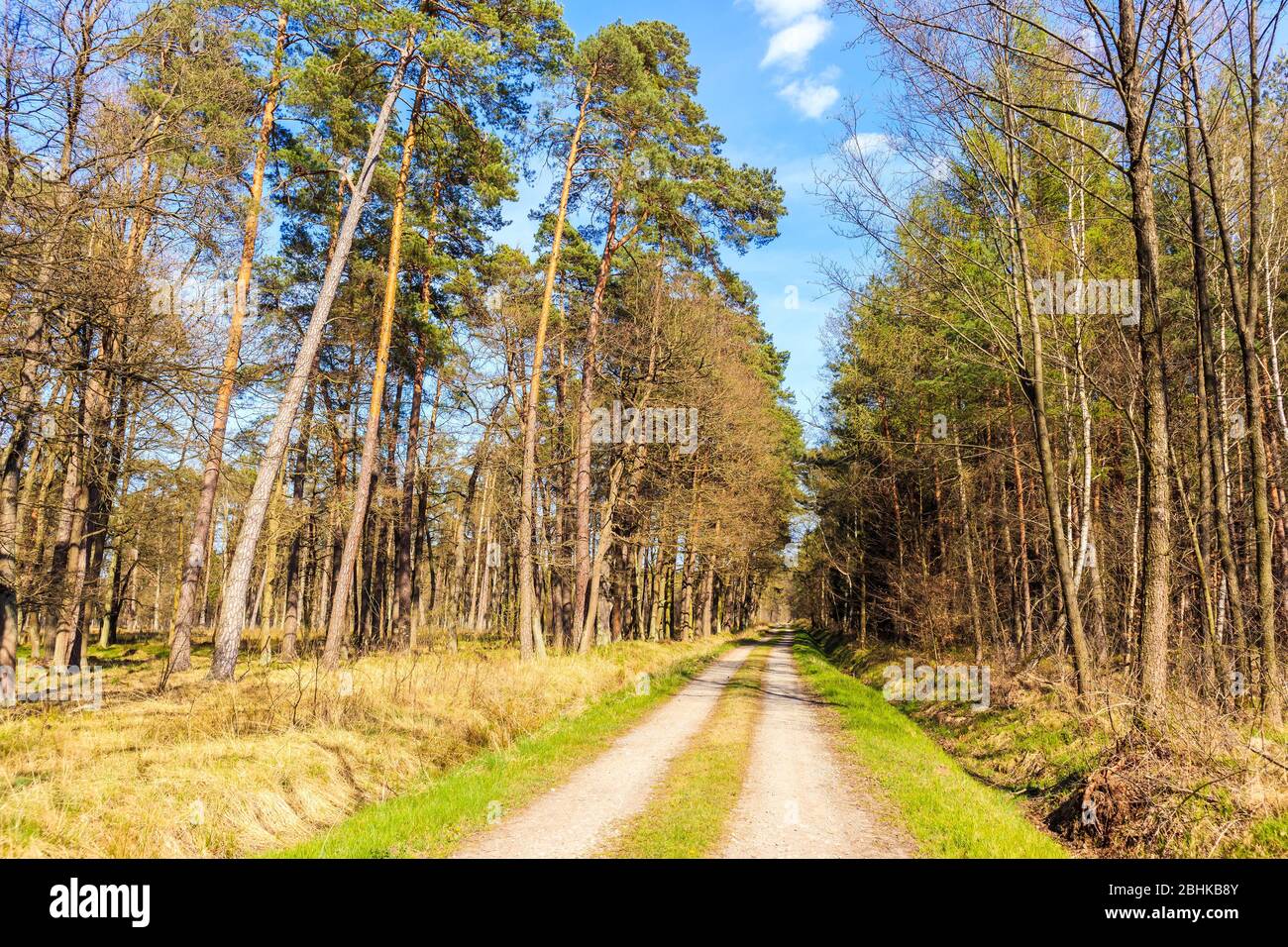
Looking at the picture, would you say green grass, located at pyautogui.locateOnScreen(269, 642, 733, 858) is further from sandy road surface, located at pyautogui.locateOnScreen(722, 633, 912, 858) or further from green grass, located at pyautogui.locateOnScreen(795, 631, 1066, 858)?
green grass, located at pyautogui.locateOnScreen(795, 631, 1066, 858)

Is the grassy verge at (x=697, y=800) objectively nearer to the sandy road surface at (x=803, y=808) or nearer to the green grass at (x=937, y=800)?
the sandy road surface at (x=803, y=808)

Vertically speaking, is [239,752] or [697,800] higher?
[239,752]

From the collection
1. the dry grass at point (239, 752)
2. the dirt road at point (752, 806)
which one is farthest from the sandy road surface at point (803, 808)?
the dry grass at point (239, 752)

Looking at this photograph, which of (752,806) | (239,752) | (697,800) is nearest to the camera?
(752,806)

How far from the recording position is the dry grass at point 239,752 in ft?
17.3

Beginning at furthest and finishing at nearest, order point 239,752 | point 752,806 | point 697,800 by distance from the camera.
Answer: point 239,752 → point 697,800 → point 752,806

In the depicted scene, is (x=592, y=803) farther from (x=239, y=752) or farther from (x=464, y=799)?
(x=239, y=752)

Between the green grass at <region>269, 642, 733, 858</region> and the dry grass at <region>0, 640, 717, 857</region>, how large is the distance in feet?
1.64

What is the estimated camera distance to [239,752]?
739cm

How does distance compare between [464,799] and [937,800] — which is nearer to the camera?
[464,799]

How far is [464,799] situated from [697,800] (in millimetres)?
2449

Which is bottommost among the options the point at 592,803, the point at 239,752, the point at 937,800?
the point at 592,803

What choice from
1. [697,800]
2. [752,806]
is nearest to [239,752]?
[697,800]

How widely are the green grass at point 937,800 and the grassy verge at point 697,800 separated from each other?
1.77m
